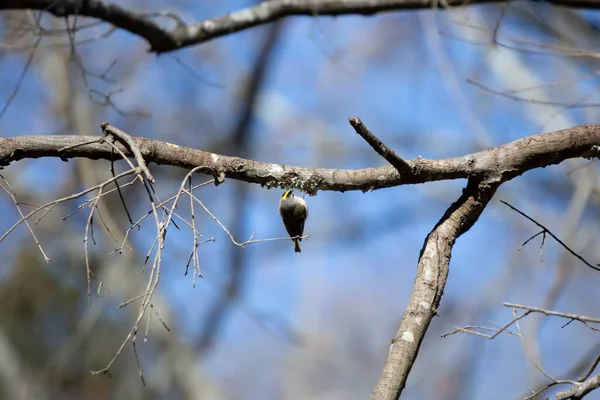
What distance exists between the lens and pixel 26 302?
28.7 feet

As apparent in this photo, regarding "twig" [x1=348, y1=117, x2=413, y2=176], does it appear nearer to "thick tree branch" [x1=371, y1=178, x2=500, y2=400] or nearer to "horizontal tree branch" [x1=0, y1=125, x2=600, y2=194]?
"horizontal tree branch" [x1=0, y1=125, x2=600, y2=194]

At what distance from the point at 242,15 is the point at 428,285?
8.69ft

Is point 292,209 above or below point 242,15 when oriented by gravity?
below

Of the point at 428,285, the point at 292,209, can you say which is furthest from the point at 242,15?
the point at 428,285

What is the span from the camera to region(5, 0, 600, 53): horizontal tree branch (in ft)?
12.4

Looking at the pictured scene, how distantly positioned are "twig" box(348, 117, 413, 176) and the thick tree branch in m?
0.27

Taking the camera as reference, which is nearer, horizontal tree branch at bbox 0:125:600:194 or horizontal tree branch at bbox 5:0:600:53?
horizontal tree branch at bbox 0:125:600:194

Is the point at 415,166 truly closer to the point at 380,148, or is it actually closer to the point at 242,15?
the point at 380,148

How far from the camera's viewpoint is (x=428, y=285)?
7.15 ft

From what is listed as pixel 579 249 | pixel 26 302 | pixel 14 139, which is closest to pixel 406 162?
pixel 14 139

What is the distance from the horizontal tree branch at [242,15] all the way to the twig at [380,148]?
2102 millimetres

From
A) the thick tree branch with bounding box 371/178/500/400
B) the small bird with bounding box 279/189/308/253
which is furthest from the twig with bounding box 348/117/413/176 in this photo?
the small bird with bounding box 279/189/308/253

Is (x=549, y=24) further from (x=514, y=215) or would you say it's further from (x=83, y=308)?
(x=83, y=308)

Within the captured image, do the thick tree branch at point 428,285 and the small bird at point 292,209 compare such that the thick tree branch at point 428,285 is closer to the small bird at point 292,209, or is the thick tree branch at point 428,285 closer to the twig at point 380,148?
the twig at point 380,148
